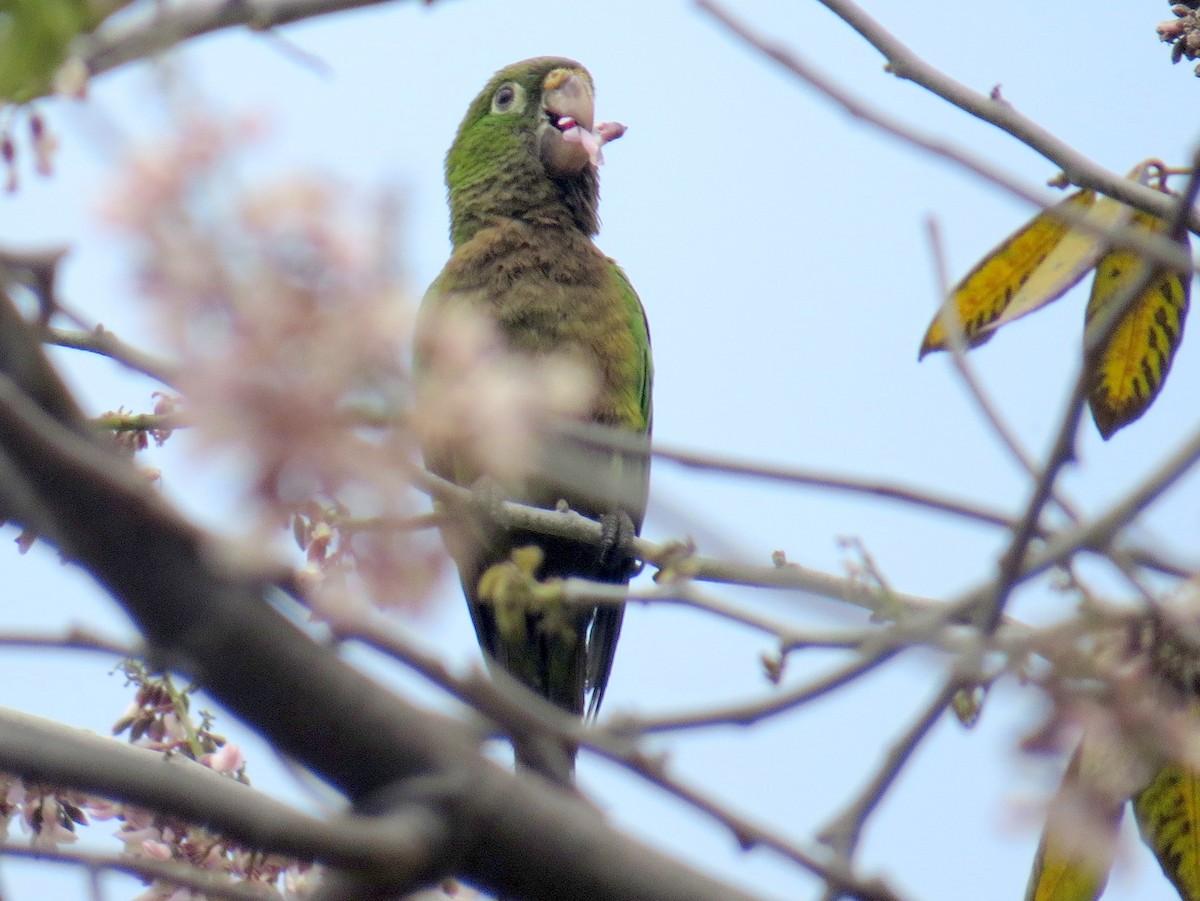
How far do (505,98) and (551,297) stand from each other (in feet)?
3.62

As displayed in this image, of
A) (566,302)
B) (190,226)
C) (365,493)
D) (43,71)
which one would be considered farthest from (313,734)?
(566,302)

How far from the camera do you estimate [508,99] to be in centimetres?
467

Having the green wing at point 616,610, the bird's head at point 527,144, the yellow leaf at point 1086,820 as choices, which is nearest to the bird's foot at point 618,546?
the green wing at point 616,610

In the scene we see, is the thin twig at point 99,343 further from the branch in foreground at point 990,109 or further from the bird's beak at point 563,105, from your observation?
the bird's beak at point 563,105

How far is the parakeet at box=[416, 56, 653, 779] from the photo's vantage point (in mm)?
3824

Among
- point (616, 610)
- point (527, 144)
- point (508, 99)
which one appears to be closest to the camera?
point (616, 610)

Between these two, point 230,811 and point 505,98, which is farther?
point 505,98

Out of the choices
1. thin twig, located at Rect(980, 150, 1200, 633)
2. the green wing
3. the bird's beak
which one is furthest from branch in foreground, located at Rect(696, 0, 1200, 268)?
the bird's beak

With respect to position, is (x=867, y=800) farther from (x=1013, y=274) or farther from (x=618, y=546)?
(x=618, y=546)

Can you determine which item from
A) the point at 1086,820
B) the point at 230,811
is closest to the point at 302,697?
the point at 230,811

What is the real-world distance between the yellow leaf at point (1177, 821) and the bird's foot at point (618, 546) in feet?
5.69

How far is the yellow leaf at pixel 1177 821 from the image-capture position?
1784 mm

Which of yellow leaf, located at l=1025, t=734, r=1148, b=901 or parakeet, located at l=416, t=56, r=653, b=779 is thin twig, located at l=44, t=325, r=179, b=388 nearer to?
yellow leaf, located at l=1025, t=734, r=1148, b=901

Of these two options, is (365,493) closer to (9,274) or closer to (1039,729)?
(9,274)
